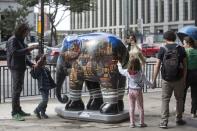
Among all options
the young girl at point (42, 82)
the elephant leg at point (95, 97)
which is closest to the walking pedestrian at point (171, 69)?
the elephant leg at point (95, 97)

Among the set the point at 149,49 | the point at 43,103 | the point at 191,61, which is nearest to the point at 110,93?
the point at 43,103

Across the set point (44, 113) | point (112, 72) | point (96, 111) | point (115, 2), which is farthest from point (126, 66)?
point (115, 2)

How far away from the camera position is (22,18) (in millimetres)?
44844

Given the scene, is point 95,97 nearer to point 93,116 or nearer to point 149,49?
point 93,116

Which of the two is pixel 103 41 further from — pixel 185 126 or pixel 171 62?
pixel 185 126

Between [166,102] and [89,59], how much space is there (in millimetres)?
1759

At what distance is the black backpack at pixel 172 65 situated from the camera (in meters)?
9.15

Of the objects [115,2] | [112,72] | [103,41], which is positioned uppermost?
[115,2]

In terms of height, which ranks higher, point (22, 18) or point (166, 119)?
point (22, 18)

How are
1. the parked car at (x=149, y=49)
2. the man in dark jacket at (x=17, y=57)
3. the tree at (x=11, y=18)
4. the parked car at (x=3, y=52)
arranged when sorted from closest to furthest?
1. the man in dark jacket at (x=17, y=57)
2. the parked car at (x=3, y=52)
3. the tree at (x=11, y=18)
4. the parked car at (x=149, y=49)

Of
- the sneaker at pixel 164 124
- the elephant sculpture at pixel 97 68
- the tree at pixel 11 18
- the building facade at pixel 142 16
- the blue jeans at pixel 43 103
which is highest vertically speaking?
the building facade at pixel 142 16

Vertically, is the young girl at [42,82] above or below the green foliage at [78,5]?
below

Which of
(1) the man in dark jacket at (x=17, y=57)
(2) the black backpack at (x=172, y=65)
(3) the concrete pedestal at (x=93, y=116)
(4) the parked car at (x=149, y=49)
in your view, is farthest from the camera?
(4) the parked car at (x=149, y=49)

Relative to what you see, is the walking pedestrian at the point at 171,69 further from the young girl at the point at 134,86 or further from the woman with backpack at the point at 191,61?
the woman with backpack at the point at 191,61
